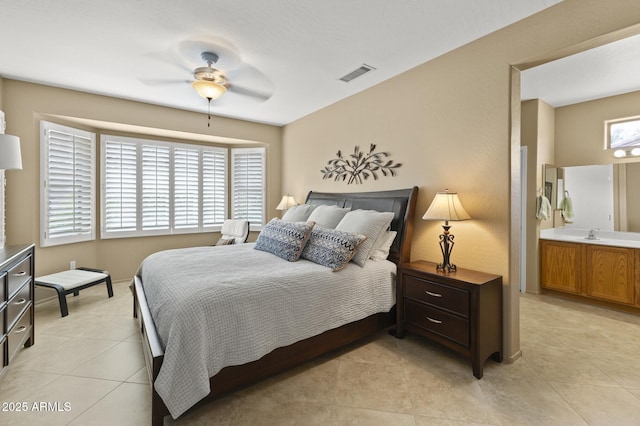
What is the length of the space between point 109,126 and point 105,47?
→ 1916 mm

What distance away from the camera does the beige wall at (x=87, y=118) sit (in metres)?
3.44

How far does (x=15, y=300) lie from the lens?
2.21m

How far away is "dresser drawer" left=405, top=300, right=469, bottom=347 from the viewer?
88.4 inches

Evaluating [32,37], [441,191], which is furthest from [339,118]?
[32,37]

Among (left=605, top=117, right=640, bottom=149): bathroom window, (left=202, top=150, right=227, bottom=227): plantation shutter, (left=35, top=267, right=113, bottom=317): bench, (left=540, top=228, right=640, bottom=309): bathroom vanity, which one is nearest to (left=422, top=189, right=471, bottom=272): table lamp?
(left=540, top=228, right=640, bottom=309): bathroom vanity

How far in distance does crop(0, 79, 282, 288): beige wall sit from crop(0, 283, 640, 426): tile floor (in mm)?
1432

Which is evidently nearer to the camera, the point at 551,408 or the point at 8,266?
the point at 551,408

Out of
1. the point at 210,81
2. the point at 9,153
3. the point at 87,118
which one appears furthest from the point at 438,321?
the point at 87,118

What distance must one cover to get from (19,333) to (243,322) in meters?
1.94

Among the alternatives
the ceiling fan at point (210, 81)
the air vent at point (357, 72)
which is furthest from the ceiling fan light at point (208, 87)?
the air vent at point (357, 72)

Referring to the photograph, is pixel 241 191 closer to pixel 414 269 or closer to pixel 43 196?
pixel 43 196

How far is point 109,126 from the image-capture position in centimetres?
425

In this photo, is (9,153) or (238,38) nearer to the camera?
(9,153)

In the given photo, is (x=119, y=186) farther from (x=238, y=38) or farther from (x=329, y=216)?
(x=329, y=216)
